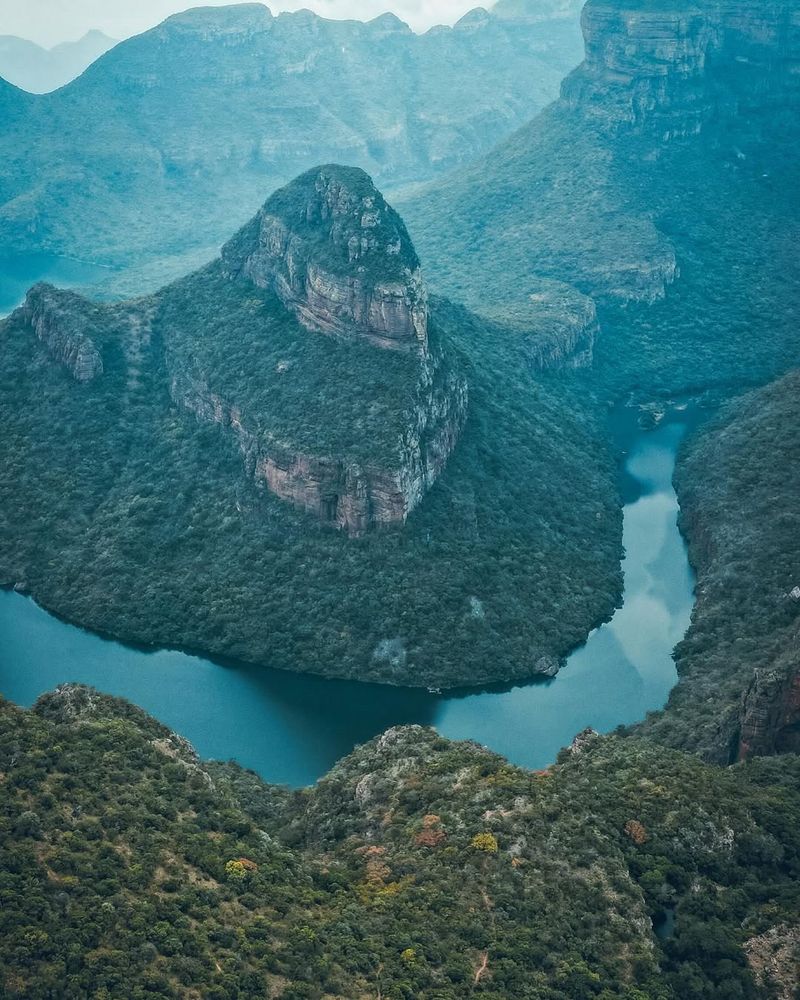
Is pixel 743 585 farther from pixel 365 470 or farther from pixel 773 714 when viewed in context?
pixel 365 470

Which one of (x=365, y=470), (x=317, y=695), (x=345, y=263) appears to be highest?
(x=345, y=263)

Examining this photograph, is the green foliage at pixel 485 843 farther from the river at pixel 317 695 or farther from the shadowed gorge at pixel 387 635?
the river at pixel 317 695

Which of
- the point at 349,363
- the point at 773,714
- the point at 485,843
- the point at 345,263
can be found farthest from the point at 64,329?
the point at 773,714

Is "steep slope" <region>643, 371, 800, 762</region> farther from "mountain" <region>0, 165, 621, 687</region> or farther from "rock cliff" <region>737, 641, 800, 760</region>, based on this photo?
"mountain" <region>0, 165, 621, 687</region>

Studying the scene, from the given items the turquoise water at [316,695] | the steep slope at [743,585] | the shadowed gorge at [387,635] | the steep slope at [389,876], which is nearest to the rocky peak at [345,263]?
the shadowed gorge at [387,635]

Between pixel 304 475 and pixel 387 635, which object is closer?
pixel 387 635

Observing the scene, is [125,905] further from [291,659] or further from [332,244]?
[332,244]

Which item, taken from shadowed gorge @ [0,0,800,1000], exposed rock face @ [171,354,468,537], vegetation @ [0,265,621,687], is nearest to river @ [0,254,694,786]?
shadowed gorge @ [0,0,800,1000]
